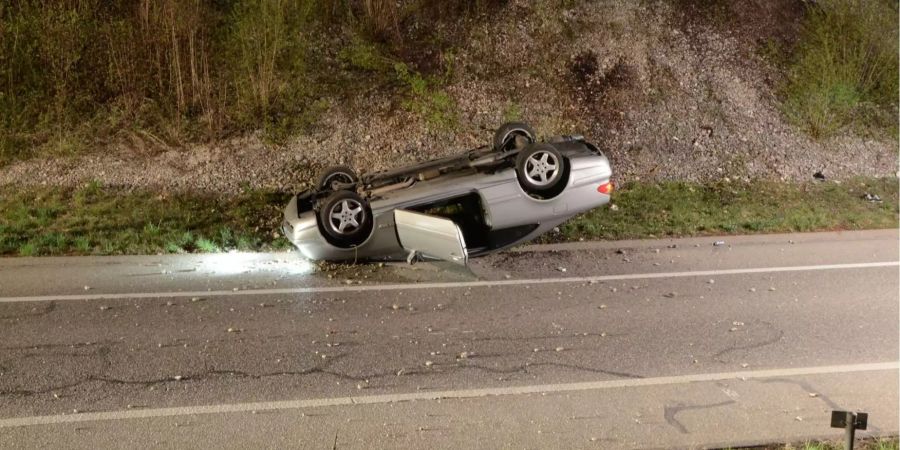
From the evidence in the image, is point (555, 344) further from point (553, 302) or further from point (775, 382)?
point (775, 382)

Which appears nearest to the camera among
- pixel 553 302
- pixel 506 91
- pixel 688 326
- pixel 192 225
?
pixel 688 326

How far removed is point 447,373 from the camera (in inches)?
216

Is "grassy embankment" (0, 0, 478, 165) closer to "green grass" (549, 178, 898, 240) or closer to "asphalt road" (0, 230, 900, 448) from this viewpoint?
"green grass" (549, 178, 898, 240)

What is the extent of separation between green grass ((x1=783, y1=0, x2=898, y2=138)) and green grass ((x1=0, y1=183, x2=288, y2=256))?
386 inches

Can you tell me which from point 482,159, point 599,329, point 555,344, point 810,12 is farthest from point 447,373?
point 810,12

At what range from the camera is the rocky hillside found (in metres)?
11.7

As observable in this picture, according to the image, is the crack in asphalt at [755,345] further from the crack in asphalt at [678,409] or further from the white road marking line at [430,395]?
the crack in asphalt at [678,409]

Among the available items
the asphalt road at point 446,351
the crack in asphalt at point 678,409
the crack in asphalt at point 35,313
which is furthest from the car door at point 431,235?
the crack in asphalt at point 35,313

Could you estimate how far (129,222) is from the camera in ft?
31.8

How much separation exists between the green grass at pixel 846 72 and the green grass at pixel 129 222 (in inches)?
386

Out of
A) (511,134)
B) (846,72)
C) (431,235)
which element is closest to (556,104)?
(511,134)

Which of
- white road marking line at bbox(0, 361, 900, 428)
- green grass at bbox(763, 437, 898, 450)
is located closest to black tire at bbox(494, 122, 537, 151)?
white road marking line at bbox(0, 361, 900, 428)

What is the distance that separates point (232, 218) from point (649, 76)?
8230 millimetres

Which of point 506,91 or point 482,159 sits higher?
point 506,91
